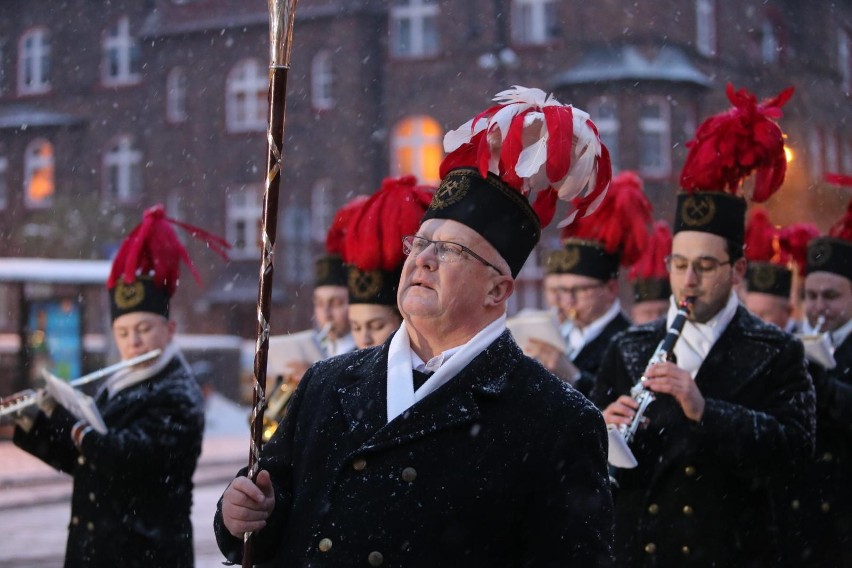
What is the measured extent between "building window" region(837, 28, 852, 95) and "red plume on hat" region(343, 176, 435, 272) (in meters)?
31.8

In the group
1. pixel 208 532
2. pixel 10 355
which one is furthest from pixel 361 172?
pixel 208 532

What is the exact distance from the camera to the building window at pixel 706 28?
102ft

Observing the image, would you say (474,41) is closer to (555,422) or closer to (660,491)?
(660,491)

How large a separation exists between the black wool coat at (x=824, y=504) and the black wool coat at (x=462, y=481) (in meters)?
3.82

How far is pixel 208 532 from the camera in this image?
12477 mm

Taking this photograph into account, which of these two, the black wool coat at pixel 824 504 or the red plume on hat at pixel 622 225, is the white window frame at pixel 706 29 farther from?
the black wool coat at pixel 824 504

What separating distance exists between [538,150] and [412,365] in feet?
2.13

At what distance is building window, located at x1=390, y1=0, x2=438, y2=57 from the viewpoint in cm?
3309

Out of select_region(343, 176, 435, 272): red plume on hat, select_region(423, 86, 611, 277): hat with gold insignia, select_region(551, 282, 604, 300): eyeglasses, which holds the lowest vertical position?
select_region(551, 282, 604, 300): eyeglasses

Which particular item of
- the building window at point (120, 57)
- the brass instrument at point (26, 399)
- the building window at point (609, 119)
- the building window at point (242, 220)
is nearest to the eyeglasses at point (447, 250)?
the brass instrument at point (26, 399)

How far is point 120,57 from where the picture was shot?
3812 centimetres

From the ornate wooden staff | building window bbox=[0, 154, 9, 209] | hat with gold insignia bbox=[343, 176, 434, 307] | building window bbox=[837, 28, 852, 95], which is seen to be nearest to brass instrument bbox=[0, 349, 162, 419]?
hat with gold insignia bbox=[343, 176, 434, 307]

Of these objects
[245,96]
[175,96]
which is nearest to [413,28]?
[245,96]

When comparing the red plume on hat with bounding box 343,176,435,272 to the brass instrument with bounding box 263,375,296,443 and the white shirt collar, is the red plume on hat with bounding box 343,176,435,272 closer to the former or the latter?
the brass instrument with bounding box 263,375,296,443
